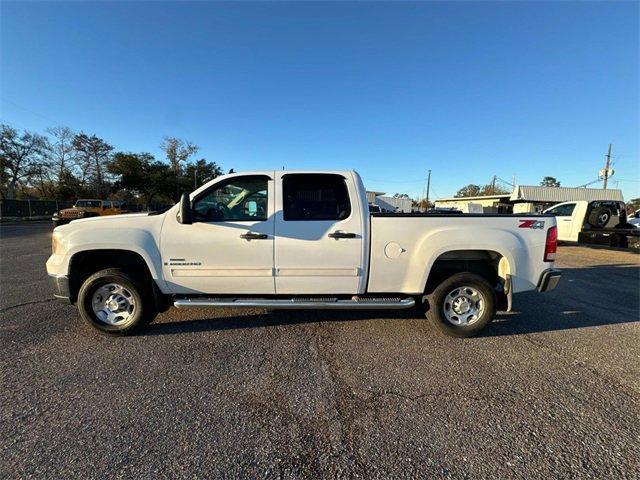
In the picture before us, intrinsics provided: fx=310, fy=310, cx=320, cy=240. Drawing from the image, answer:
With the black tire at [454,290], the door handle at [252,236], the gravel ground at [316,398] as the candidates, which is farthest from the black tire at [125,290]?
the black tire at [454,290]

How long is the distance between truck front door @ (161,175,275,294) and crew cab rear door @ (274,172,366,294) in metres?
0.16

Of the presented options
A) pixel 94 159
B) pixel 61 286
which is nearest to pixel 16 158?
pixel 94 159

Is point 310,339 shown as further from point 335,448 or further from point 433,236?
point 433,236

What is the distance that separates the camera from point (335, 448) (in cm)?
213

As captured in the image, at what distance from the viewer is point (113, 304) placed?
3814 mm

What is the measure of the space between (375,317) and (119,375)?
3.13m

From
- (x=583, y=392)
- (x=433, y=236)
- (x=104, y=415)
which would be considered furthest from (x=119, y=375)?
(x=583, y=392)

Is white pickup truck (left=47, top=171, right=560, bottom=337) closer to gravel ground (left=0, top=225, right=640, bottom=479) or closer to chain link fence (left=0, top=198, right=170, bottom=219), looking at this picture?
gravel ground (left=0, top=225, right=640, bottom=479)

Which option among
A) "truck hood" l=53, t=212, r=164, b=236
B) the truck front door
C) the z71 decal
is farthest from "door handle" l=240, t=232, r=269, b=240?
the z71 decal

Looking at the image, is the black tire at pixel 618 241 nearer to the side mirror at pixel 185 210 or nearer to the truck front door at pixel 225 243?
the truck front door at pixel 225 243

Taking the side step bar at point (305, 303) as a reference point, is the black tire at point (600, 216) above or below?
above

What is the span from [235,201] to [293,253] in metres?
0.99

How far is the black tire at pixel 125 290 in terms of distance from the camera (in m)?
3.72

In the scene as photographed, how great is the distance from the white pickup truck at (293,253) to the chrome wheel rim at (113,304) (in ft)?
0.04
